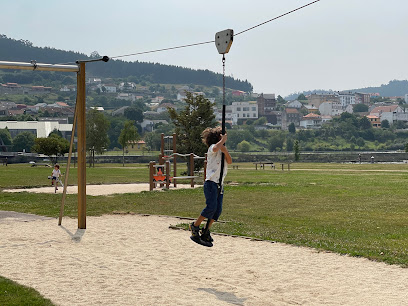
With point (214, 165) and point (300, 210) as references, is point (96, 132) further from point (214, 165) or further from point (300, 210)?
point (214, 165)

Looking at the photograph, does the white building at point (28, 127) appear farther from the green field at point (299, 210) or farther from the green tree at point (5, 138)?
the green field at point (299, 210)

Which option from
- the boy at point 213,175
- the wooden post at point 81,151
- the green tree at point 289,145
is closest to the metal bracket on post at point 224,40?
the boy at point 213,175

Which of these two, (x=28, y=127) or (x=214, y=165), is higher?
(x=28, y=127)

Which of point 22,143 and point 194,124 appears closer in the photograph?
point 194,124

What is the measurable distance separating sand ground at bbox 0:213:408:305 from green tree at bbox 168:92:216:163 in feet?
108

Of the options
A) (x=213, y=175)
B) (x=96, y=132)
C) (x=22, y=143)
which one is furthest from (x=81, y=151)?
(x=22, y=143)

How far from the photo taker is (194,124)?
4772cm

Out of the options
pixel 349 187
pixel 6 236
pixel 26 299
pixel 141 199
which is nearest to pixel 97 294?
pixel 26 299

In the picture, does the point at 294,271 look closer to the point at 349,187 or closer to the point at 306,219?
the point at 306,219

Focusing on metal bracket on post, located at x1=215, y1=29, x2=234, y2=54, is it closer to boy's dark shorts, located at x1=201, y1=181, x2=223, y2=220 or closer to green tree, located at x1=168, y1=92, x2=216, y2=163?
boy's dark shorts, located at x1=201, y1=181, x2=223, y2=220

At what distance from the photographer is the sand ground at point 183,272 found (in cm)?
831

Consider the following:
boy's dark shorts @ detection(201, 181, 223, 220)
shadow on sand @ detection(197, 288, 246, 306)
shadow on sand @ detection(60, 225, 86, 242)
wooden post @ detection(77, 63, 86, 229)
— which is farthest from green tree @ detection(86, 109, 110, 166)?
shadow on sand @ detection(197, 288, 246, 306)

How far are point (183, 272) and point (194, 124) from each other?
3806 centimetres

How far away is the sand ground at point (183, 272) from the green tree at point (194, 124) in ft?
108
